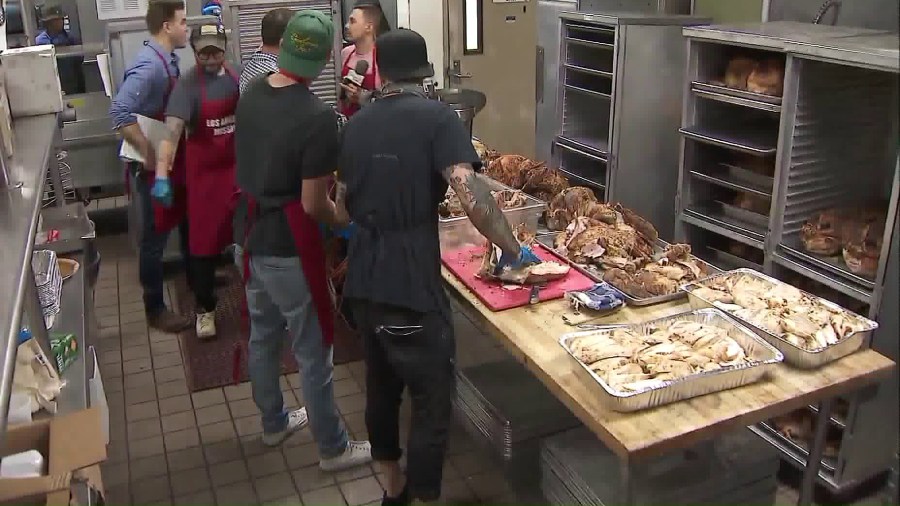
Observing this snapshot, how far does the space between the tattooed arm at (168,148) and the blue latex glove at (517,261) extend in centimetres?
188

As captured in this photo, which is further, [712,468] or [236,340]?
[236,340]

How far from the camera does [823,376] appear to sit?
2062mm

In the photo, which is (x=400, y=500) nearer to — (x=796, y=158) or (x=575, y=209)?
(x=575, y=209)

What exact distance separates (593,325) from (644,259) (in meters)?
0.56

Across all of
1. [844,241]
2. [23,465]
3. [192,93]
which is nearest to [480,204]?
[844,241]

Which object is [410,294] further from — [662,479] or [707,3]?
[707,3]

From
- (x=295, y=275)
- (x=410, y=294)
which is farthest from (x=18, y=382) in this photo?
(x=410, y=294)

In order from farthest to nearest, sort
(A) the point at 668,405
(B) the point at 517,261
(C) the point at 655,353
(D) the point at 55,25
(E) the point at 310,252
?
(D) the point at 55,25 → (E) the point at 310,252 → (B) the point at 517,261 → (C) the point at 655,353 → (A) the point at 668,405

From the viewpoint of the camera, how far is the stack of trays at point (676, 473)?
7.68ft

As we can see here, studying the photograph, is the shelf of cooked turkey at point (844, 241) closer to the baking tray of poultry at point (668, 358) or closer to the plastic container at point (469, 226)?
the baking tray of poultry at point (668, 358)

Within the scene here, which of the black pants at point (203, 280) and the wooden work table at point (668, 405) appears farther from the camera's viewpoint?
the black pants at point (203, 280)

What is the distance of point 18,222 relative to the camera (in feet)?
6.64

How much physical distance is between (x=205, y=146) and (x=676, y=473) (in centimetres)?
259

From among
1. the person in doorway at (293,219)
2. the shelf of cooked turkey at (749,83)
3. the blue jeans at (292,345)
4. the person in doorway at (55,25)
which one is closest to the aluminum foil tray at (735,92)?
the shelf of cooked turkey at (749,83)
